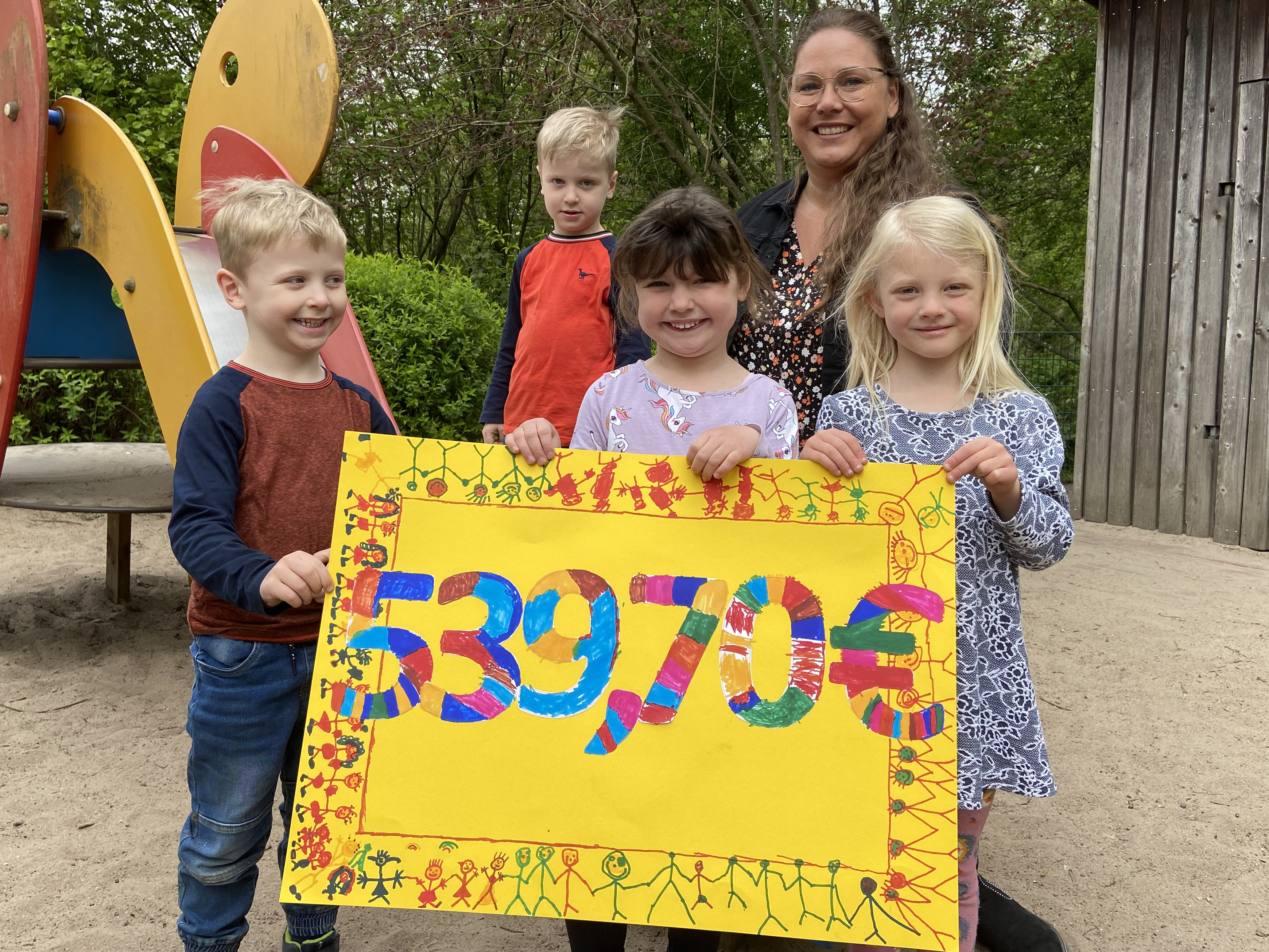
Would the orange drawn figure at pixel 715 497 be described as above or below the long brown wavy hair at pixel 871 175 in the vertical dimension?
below

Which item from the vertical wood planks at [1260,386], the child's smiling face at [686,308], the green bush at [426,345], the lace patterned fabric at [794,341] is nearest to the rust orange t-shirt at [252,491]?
the child's smiling face at [686,308]

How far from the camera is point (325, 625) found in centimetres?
157

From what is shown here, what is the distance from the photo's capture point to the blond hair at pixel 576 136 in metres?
2.79

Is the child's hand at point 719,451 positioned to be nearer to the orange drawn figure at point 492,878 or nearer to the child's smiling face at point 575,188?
the orange drawn figure at point 492,878

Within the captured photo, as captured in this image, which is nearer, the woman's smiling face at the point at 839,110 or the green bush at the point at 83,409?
the woman's smiling face at the point at 839,110

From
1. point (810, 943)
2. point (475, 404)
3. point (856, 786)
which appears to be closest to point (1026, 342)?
point (475, 404)

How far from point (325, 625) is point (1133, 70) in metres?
7.25

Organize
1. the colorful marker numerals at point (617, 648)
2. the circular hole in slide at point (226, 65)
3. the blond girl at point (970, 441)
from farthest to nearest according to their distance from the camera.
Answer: the circular hole in slide at point (226, 65)
the blond girl at point (970, 441)
the colorful marker numerals at point (617, 648)

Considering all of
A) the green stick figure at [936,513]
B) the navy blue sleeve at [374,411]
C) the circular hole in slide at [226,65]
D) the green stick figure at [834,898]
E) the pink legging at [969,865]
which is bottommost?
the pink legging at [969,865]

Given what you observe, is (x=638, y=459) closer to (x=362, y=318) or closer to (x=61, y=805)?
(x=61, y=805)

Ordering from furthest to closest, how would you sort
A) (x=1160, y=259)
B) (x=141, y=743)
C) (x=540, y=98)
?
(x=540, y=98) < (x=1160, y=259) < (x=141, y=743)

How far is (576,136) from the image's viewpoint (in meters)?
2.79

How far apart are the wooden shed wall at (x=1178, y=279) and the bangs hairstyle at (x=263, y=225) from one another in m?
6.32

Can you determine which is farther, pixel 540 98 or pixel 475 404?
pixel 540 98
